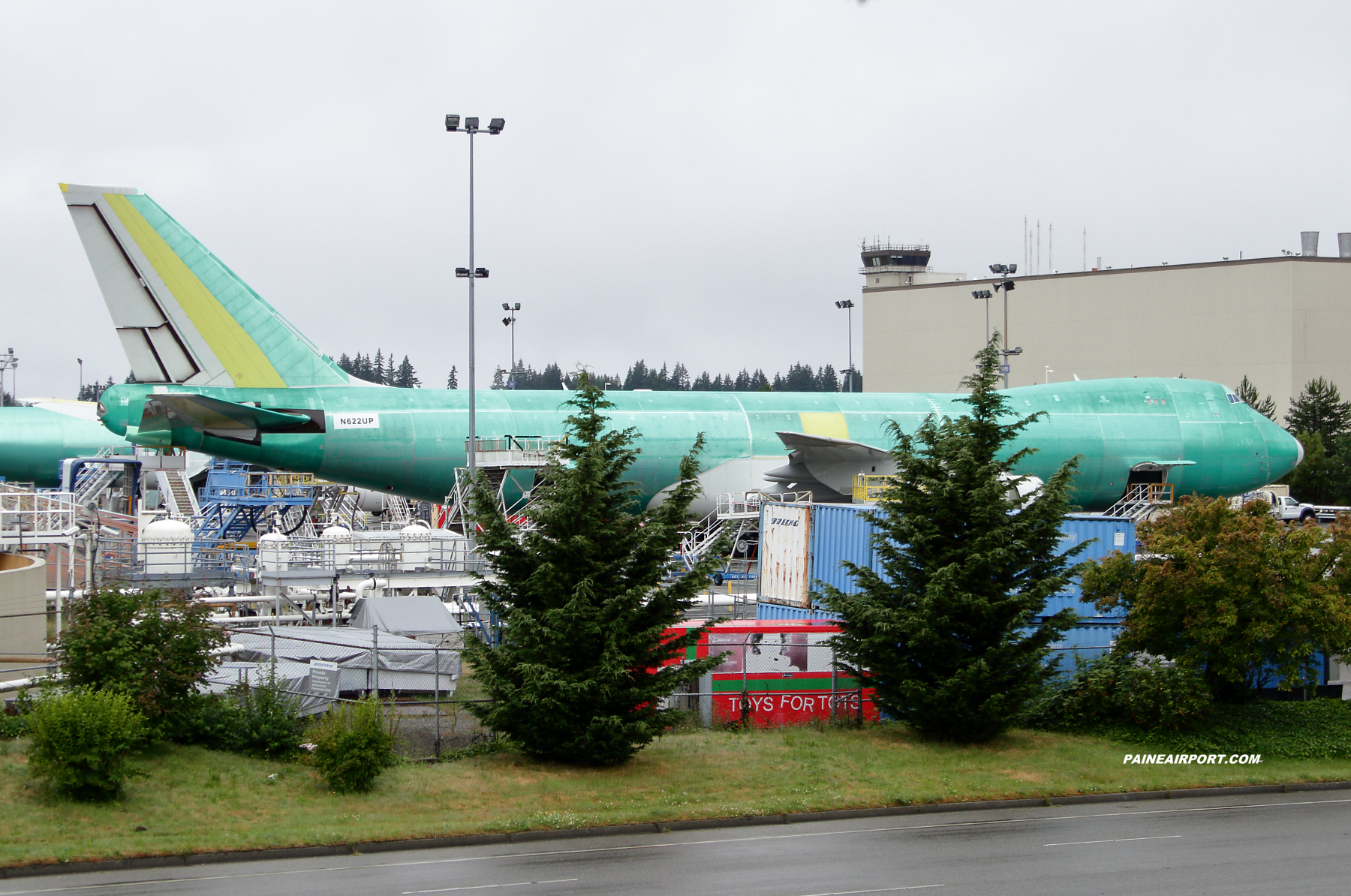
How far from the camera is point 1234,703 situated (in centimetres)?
2359

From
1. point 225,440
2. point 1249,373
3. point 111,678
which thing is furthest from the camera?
point 1249,373

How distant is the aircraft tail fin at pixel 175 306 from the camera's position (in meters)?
33.6

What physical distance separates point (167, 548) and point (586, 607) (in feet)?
72.2

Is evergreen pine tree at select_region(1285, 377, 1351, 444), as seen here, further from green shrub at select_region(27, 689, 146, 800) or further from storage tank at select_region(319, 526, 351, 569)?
green shrub at select_region(27, 689, 146, 800)

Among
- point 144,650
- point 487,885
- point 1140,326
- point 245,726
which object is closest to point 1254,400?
point 1140,326

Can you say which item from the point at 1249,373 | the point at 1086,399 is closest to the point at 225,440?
the point at 1086,399

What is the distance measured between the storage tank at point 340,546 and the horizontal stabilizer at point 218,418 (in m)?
3.33

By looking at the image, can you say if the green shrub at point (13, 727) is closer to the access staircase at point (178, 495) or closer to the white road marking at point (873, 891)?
the white road marking at point (873, 891)

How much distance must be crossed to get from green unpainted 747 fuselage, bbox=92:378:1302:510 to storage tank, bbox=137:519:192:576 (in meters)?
2.83

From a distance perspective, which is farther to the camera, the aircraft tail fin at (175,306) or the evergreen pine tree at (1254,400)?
the evergreen pine tree at (1254,400)

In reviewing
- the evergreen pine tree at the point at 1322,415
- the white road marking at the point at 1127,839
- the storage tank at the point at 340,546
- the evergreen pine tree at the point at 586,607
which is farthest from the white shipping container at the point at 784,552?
the evergreen pine tree at the point at 1322,415

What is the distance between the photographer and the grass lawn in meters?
15.4

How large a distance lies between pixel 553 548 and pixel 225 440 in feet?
67.1

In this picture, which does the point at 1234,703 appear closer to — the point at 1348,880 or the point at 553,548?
the point at 1348,880
